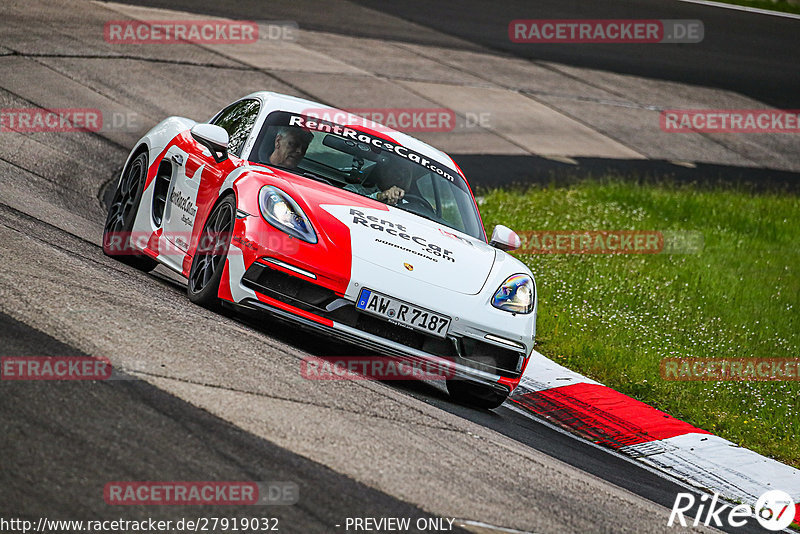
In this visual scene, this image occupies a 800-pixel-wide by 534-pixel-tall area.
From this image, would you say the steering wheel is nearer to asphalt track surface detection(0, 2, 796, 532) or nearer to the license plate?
asphalt track surface detection(0, 2, 796, 532)

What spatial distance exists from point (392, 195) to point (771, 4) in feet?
82.7

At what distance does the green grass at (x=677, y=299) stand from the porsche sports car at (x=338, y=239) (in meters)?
1.90

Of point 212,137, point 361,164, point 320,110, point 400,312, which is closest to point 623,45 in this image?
point 320,110

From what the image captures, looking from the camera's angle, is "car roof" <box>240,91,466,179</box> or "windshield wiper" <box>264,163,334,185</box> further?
"car roof" <box>240,91,466,179</box>

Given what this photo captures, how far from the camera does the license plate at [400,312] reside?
5.73 m

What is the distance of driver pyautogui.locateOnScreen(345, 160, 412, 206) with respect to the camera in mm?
6844

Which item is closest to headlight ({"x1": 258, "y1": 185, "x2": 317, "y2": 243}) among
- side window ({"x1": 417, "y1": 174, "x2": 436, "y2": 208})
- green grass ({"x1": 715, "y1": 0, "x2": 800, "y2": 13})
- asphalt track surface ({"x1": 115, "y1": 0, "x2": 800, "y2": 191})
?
side window ({"x1": 417, "y1": 174, "x2": 436, "y2": 208})

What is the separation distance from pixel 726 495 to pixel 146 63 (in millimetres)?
11345

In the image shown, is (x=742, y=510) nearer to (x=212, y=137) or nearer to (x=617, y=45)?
(x=212, y=137)

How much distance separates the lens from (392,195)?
22.8ft

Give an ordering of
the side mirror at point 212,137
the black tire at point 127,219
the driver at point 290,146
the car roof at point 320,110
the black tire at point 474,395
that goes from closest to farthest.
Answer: the black tire at point 474,395
the side mirror at point 212,137
the driver at point 290,146
the car roof at point 320,110
the black tire at point 127,219

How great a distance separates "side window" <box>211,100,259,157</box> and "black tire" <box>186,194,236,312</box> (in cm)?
70

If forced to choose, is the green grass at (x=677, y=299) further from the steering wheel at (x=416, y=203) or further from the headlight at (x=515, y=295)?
the steering wheel at (x=416, y=203)

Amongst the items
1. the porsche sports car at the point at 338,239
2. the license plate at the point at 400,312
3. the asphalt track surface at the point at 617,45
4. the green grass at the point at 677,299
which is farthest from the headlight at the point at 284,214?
the asphalt track surface at the point at 617,45
